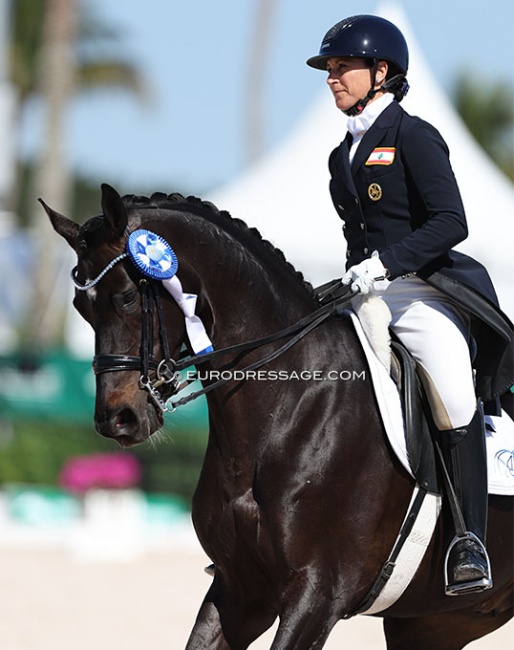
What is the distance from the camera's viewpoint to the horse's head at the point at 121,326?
13.8ft

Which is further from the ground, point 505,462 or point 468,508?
point 505,462

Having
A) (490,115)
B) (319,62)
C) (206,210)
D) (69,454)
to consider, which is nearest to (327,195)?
(69,454)

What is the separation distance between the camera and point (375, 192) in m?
4.71

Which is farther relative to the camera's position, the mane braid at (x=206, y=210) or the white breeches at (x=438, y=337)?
the white breeches at (x=438, y=337)

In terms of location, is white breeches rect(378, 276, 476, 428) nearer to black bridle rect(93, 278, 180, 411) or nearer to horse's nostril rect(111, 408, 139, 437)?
black bridle rect(93, 278, 180, 411)

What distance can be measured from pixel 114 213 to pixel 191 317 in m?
0.45

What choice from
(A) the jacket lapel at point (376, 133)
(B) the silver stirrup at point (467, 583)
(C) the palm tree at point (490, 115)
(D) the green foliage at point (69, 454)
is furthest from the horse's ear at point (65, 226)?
(C) the palm tree at point (490, 115)

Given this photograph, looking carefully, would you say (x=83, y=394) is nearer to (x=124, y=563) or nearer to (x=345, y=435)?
(x=124, y=563)

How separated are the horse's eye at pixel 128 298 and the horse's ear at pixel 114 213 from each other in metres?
0.20

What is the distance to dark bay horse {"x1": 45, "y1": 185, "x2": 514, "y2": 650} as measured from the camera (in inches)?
169

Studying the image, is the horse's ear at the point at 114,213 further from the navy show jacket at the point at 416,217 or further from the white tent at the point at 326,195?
the white tent at the point at 326,195

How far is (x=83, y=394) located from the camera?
1449cm

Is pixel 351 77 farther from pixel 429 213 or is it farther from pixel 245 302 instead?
pixel 245 302

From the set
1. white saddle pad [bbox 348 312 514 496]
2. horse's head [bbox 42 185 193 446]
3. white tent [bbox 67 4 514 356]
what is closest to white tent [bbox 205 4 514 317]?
white tent [bbox 67 4 514 356]
